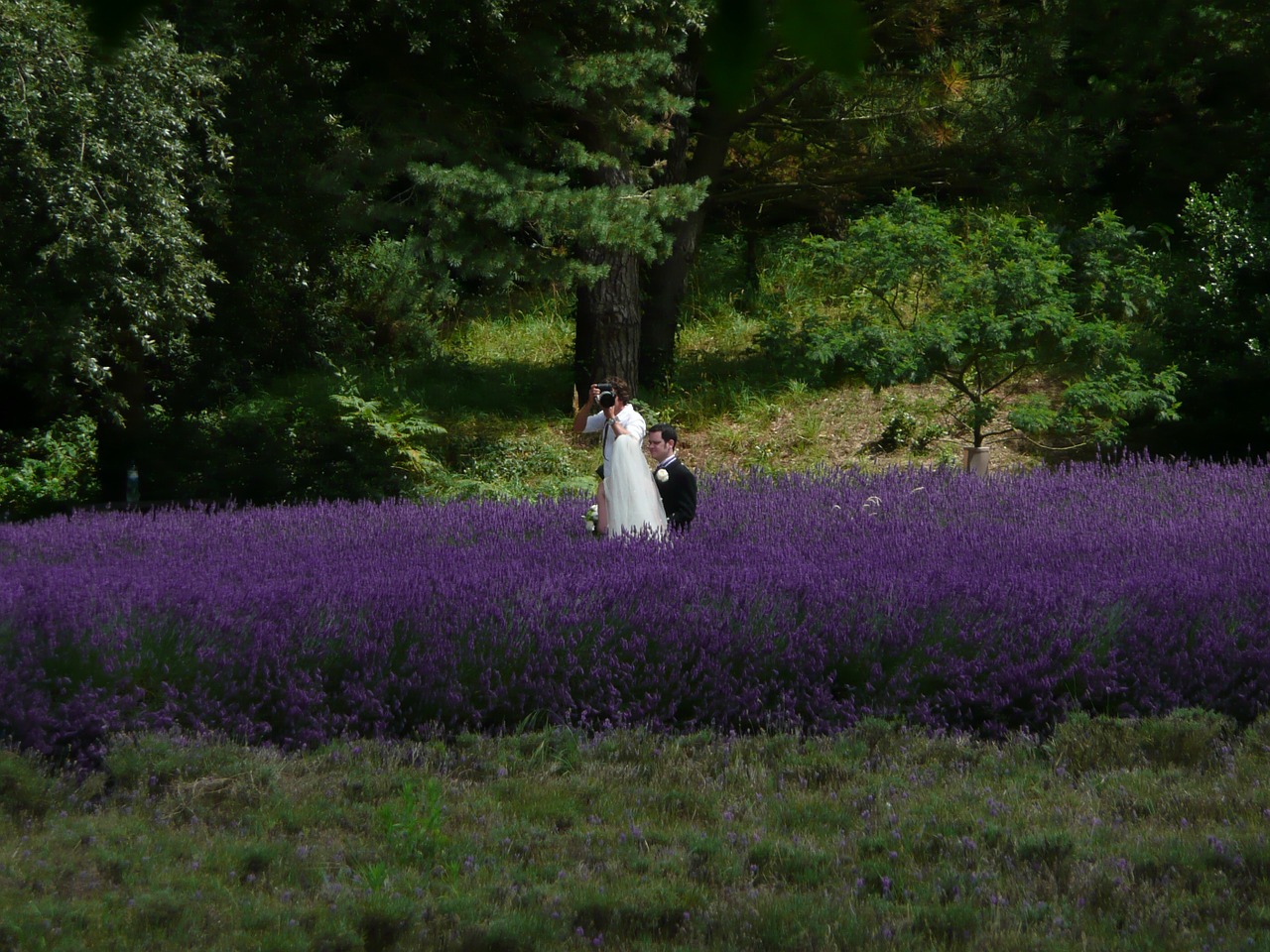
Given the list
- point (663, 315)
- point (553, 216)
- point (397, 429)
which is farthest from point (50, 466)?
point (663, 315)

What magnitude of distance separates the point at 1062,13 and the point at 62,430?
13155 millimetres

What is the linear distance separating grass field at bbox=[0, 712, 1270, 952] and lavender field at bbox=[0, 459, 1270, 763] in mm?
291

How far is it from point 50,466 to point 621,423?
1024cm

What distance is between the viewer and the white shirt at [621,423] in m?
8.05

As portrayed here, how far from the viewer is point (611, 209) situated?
510 inches

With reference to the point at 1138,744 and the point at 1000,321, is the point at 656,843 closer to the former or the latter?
the point at 1138,744

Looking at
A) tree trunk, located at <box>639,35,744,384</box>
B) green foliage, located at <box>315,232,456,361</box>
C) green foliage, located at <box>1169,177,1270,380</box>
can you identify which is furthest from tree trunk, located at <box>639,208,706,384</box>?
green foliage, located at <box>1169,177,1270,380</box>

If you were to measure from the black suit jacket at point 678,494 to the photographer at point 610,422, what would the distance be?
30cm

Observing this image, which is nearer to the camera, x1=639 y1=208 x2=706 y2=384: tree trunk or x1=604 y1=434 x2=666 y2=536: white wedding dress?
x1=604 y1=434 x2=666 y2=536: white wedding dress

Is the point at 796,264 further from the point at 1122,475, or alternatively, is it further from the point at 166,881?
the point at 166,881

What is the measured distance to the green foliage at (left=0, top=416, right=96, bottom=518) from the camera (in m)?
14.6

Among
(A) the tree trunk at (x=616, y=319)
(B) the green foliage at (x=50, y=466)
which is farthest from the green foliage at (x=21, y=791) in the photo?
(A) the tree trunk at (x=616, y=319)

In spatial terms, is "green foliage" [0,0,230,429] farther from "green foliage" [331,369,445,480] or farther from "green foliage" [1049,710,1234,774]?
"green foliage" [1049,710,1234,774]

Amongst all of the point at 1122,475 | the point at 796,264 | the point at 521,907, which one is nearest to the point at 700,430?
the point at 796,264
